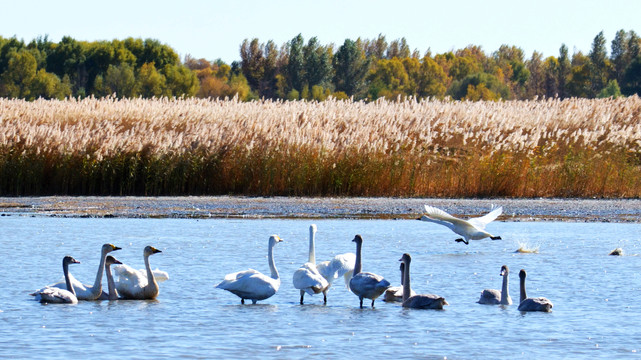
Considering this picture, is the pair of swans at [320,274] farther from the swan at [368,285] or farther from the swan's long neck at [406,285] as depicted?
the swan's long neck at [406,285]

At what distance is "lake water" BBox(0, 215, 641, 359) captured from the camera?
7344 millimetres

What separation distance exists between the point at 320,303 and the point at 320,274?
0.32 metres

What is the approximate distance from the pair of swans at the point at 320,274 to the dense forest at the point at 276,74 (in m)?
57.8

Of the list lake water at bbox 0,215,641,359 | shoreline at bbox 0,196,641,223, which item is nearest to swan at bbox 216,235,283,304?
lake water at bbox 0,215,641,359

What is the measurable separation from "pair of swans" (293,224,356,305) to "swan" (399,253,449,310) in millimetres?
734

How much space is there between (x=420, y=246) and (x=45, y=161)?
9.96 meters

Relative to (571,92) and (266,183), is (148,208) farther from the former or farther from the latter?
(571,92)

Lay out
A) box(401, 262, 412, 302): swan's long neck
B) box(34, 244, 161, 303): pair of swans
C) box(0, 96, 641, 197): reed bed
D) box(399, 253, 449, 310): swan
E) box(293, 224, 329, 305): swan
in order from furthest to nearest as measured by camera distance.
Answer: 1. box(0, 96, 641, 197): reed bed
2. box(34, 244, 161, 303): pair of swans
3. box(401, 262, 412, 302): swan's long neck
4. box(293, 224, 329, 305): swan
5. box(399, 253, 449, 310): swan

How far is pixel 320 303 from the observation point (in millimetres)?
9516

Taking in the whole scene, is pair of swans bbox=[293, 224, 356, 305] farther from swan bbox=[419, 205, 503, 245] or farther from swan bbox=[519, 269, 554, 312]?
swan bbox=[419, 205, 503, 245]

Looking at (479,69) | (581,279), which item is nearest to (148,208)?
(581,279)

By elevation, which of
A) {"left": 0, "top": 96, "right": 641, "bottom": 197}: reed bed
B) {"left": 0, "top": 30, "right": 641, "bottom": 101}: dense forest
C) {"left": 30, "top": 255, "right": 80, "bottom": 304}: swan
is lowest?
{"left": 30, "top": 255, "right": 80, "bottom": 304}: swan

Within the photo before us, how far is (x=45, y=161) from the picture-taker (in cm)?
2062

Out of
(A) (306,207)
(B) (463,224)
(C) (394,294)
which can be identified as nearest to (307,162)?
(A) (306,207)
